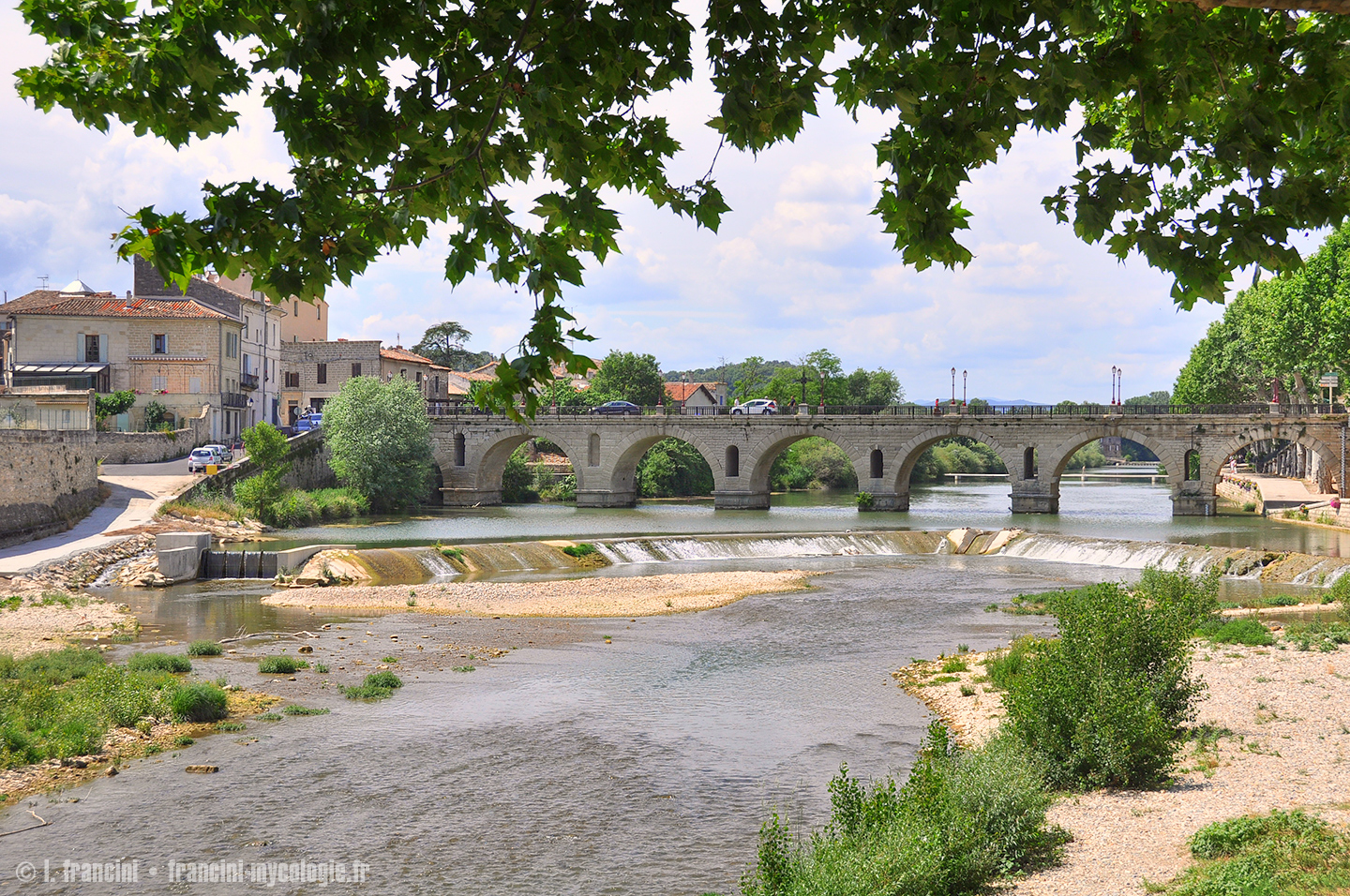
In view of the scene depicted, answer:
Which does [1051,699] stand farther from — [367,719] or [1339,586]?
[1339,586]

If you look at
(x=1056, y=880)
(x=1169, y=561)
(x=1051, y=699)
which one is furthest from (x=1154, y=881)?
(x=1169, y=561)

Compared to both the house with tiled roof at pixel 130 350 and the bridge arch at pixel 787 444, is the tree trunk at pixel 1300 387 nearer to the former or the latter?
the bridge arch at pixel 787 444

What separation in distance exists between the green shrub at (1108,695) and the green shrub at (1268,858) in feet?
5.33

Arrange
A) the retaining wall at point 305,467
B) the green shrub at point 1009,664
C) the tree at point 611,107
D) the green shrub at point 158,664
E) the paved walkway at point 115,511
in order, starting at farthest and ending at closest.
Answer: the retaining wall at point 305,467, the paved walkway at point 115,511, the green shrub at point 158,664, the green shrub at point 1009,664, the tree at point 611,107

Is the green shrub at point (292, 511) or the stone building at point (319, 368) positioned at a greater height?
the stone building at point (319, 368)

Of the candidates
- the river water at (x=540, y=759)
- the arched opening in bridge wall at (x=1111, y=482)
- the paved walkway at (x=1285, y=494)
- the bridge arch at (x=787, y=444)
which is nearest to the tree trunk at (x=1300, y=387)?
the paved walkway at (x=1285, y=494)

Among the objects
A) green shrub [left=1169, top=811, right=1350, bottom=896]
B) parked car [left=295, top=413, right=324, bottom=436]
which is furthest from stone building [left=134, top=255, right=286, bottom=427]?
green shrub [left=1169, top=811, right=1350, bottom=896]

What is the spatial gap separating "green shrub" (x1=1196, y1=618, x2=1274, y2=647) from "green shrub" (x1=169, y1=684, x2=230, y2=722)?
15.4 metres

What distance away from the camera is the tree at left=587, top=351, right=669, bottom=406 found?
87.4 meters

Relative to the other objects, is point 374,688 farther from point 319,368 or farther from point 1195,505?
point 319,368

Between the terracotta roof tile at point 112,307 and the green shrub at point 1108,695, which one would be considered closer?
the green shrub at point 1108,695

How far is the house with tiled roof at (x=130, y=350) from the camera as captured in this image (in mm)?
49438

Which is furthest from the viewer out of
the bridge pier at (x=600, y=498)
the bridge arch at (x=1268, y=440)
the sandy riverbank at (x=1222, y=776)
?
the bridge pier at (x=600, y=498)

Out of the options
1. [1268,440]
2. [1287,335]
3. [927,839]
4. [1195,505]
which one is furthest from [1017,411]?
[927,839]
